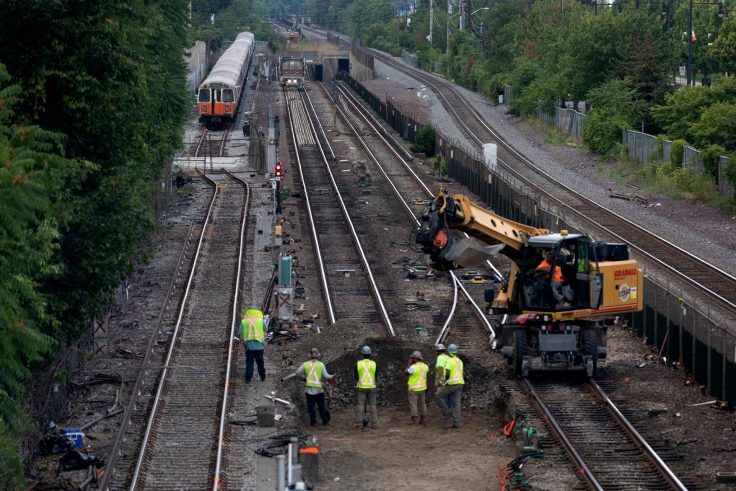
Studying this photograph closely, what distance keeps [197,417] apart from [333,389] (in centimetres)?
303

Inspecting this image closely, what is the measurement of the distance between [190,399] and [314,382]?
256 centimetres

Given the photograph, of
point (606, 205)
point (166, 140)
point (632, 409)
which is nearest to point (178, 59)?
point (166, 140)

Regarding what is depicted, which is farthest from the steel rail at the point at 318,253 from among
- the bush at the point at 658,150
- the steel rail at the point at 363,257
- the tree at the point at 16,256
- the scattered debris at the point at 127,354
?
the bush at the point at 658,150

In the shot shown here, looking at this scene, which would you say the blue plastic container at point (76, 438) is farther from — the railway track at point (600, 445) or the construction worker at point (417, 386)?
the railway track at point (600, 445)

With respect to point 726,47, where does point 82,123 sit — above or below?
below

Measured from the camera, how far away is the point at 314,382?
1830cm

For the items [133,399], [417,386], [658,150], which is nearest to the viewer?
[417,386]

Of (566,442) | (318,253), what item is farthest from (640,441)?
(318,253)

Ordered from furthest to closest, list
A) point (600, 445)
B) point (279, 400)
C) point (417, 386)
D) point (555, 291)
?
point (555, 291), point (279, 400), point (417, 386), point (600, 445)

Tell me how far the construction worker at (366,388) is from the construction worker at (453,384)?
107 centimetres

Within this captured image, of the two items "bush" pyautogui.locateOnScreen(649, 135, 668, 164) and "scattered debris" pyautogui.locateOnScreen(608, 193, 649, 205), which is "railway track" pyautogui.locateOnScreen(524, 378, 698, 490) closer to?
"scattered debris" pyautogui.locateOnScreen(608, 193, 649, 205)

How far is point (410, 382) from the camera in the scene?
18578mm

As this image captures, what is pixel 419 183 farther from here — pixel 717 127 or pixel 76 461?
pixel 76 461

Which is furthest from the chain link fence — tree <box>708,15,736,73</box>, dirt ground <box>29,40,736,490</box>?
tree <box>708,15,736,73</box>
